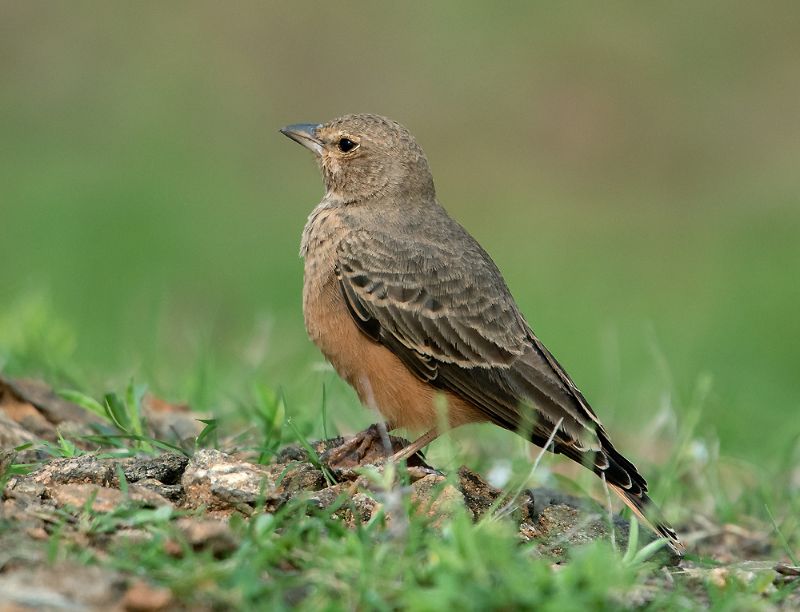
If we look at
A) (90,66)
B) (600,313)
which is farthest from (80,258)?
(90,66)

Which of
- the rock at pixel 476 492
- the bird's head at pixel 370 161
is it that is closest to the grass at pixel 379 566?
the rock at pixel 476 492

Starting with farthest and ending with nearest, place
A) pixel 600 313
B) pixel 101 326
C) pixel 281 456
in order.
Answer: pixel 600 313
pixel 101 326
pixel 281 456

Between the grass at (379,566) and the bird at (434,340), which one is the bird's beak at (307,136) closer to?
the bird at (434,340)

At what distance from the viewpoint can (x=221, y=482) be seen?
4.68 m

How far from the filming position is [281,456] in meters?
5.39

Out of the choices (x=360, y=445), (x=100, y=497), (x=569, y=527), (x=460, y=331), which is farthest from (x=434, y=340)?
(x=100, y=497)

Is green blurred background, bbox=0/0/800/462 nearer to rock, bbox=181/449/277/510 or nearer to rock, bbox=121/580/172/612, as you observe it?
rock, bbox=181/449/277/510

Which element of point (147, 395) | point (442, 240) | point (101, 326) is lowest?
point (101, 326)

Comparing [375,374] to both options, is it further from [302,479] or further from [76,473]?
[76,473]

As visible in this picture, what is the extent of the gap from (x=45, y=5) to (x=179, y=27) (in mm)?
2514

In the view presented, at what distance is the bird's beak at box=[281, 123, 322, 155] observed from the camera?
23.3 feet

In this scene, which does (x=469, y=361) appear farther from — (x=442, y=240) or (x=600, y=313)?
(x=600, y=313)

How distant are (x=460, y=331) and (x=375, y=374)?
0.46 m

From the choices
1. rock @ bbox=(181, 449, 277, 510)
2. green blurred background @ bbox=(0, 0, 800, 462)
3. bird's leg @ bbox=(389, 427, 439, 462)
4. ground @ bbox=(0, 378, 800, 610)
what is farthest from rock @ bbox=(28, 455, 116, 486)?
green blurred background @ bbox=(0, 0, 800, 462)
